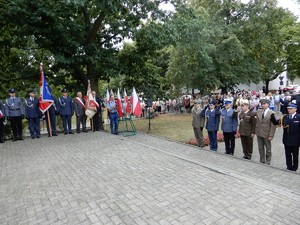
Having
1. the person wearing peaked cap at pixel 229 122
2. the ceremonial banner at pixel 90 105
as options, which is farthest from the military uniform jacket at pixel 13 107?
the person wearing peaked cap at pixel 229 122

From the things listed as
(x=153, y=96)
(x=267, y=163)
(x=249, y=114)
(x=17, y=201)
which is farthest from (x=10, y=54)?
(x=267, y=163)

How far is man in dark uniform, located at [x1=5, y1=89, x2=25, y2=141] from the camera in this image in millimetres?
10801

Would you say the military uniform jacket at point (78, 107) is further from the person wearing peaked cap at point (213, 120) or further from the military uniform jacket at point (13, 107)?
the person wearing peaked cap at point (213, 120)

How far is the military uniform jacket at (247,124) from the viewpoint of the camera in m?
7.91

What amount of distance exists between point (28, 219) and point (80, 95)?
8876 millimetres

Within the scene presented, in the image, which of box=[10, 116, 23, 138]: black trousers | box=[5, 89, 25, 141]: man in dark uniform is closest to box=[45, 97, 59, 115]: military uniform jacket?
box=[5, 89, 25, 141]: man in dark uniform

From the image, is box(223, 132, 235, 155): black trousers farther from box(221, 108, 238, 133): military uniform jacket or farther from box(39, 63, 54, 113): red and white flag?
box(39, 63, 54, 113): red and white flag

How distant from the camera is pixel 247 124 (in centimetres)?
797

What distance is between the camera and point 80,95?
12.6 meters

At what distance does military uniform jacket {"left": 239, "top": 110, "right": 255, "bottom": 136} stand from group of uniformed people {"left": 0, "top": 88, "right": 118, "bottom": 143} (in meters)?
6.21

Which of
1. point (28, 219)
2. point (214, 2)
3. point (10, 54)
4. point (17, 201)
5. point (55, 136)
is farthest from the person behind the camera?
point (214, 2)

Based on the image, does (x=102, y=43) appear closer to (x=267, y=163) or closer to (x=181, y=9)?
(x=181, y=9)

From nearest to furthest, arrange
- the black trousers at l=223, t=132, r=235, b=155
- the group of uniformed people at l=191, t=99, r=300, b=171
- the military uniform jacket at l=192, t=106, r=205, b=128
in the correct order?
the group of uniformed people at l=191, t=99, r=300, b=171, the black trousers at l=223, t=132, r=235, b=155, the military uniform jacket at l=192, t=106, r=205, b=128

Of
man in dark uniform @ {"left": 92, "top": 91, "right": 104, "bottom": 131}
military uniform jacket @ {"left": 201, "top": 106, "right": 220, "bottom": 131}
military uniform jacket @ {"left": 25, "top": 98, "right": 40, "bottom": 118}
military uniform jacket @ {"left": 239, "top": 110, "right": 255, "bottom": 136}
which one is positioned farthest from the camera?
man in dark uniform @ {"left": 92, "top": 91, "right": 104, "bottom": 131}
